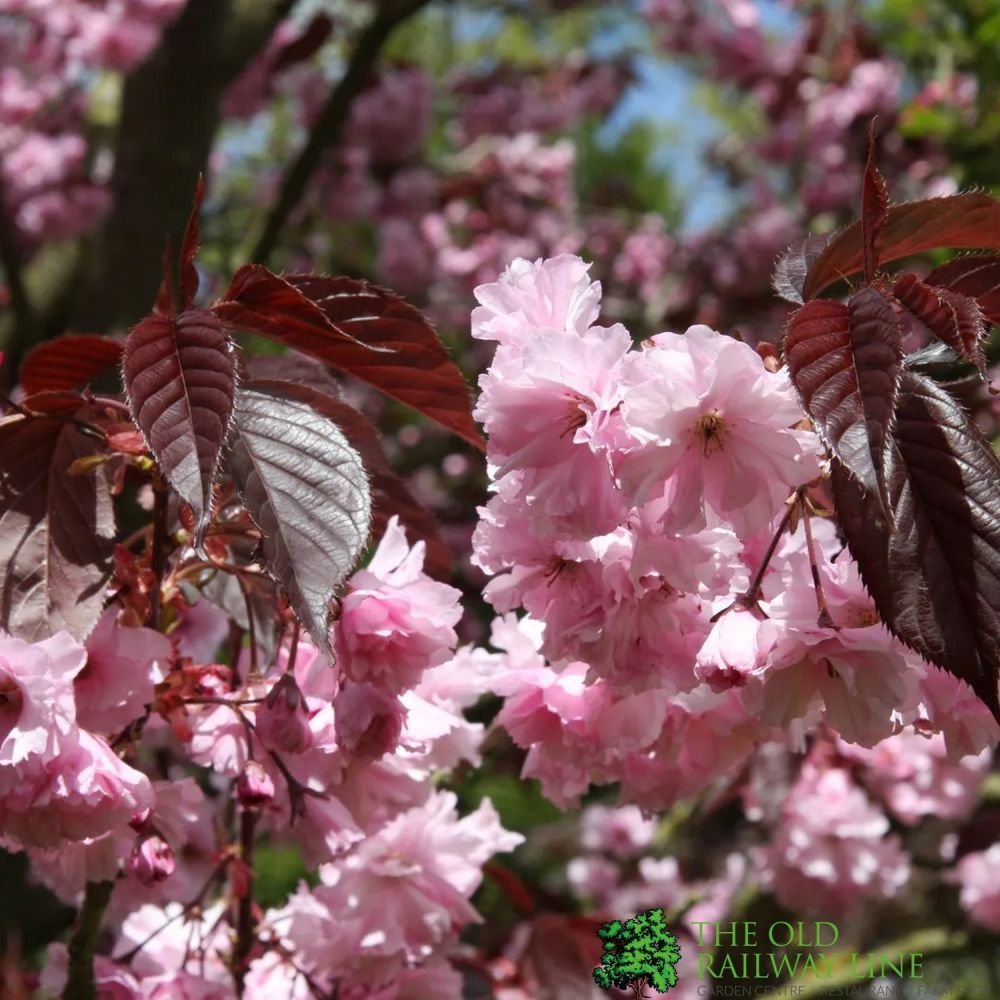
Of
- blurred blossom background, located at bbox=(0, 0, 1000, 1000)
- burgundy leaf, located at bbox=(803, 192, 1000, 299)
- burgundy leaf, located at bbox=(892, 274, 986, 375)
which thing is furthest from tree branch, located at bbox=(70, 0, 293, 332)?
burgundy leaf, located at bbox=(892, 274, 986, 375)

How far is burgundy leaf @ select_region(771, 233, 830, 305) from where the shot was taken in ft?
3.01

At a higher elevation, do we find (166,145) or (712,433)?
(166,145)

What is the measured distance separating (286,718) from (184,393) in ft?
0.89

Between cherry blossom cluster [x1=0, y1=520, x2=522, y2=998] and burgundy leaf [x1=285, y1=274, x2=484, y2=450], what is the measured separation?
0.41ft

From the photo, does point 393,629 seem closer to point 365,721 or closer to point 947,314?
point 365,721

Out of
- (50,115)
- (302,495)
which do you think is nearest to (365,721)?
(302,495)

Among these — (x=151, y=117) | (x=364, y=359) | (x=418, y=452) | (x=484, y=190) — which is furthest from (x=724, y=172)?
(x=364, y=359)

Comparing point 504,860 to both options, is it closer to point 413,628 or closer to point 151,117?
point 151,117

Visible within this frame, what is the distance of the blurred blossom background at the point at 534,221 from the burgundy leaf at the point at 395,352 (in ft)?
0.72

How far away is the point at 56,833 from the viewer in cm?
90

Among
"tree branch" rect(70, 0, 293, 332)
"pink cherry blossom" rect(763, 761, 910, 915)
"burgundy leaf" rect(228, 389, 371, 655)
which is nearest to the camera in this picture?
"burgundy leaf" rect(228, 389, 371, 655)

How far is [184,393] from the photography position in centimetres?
88

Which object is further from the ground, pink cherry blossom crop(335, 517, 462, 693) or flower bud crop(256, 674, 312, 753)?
pink cherry blossom crop(335, 517, 462, 693)

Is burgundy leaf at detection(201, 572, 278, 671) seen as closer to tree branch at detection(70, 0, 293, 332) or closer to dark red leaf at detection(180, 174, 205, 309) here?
dark red leaf at detection(180, 174, 205, 309)
